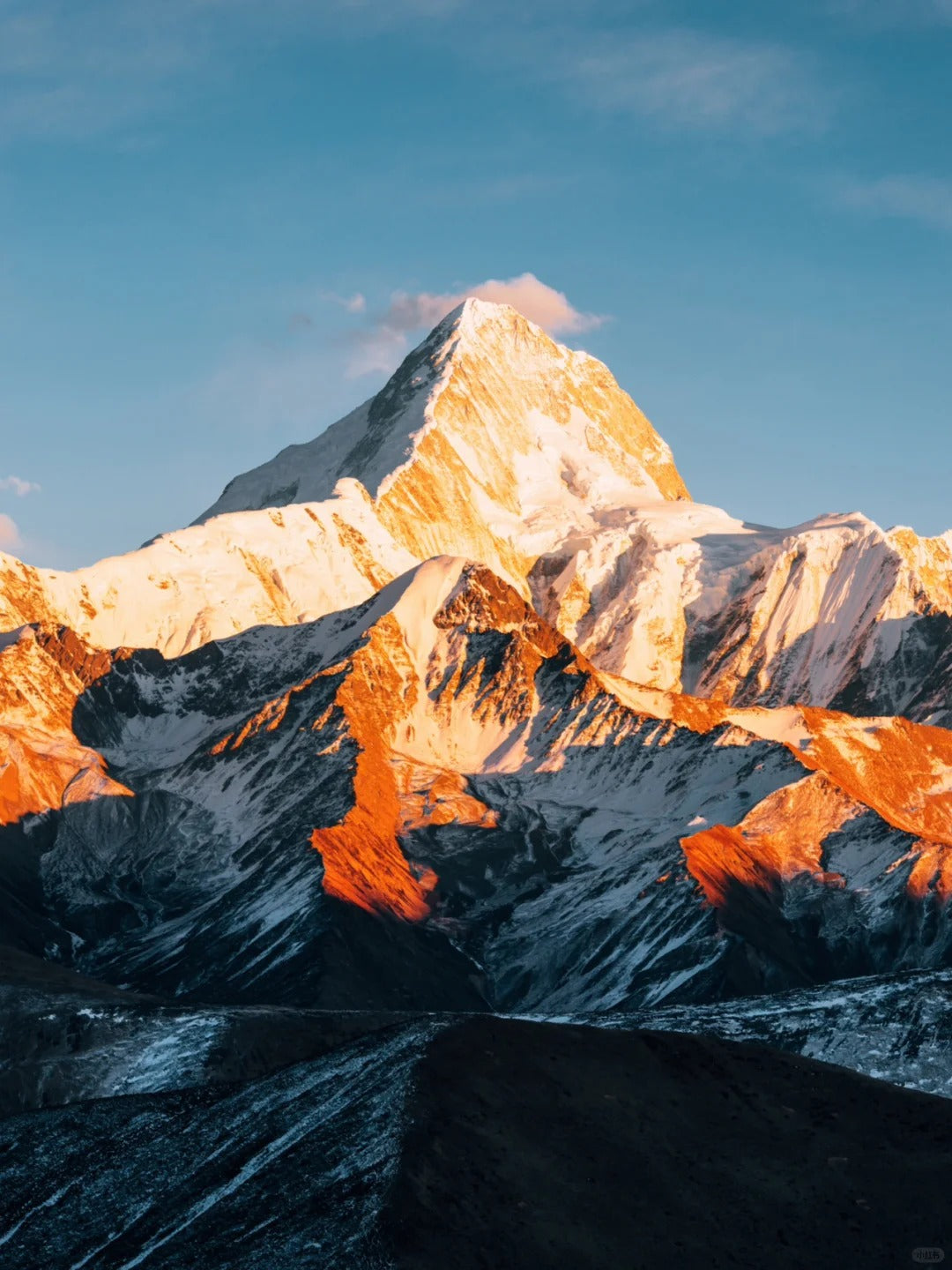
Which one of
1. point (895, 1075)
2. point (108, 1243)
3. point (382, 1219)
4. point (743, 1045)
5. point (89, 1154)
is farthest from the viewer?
point (895, 1075)

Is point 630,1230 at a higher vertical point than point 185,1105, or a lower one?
lower

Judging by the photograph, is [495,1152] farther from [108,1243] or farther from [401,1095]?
[108,1243]

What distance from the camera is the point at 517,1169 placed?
129 meters

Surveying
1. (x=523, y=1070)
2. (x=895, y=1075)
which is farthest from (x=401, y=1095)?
(x=895, y=1075)

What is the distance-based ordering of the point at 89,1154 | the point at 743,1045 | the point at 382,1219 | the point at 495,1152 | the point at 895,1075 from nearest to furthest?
1. the point at 382,1219
2. the point at 495,1152
3. the point at 743,1045
4. the point at 89,1154
5. the point at 895,1075

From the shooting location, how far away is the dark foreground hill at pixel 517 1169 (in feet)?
404

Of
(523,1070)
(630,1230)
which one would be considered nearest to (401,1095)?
(523,1070)

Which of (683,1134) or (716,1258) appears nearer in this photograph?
(716,1258)

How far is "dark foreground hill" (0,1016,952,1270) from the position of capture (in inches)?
4850

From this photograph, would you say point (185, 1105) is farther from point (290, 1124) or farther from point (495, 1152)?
point (495, 1152)

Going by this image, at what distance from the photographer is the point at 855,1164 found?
134125 mm

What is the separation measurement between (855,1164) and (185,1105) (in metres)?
50.1

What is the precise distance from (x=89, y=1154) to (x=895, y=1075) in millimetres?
55475

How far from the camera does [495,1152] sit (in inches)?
5128
